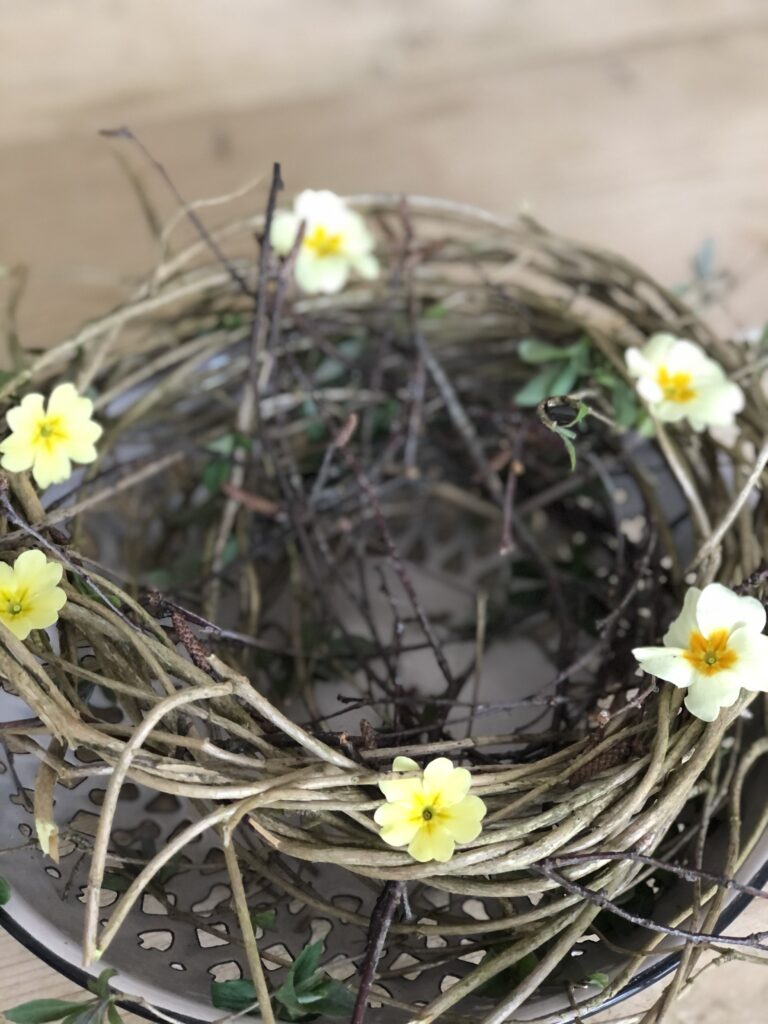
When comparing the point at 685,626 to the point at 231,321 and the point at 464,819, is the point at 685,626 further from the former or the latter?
the point at 231,321

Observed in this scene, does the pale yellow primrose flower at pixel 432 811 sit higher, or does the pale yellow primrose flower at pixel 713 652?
the pale yellow primrose flower at pixel 713 652

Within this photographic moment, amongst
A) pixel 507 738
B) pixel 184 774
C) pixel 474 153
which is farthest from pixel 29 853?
pixel 474 153

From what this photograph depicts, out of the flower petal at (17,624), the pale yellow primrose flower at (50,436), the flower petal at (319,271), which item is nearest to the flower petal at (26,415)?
the pale yellow primrose flower at (50,436)

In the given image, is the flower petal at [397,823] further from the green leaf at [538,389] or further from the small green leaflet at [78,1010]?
the green leaf at [538,389]

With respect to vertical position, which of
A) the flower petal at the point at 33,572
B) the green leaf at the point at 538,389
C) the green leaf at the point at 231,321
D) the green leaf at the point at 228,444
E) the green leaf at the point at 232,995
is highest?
the green leaf at the point at 231,321

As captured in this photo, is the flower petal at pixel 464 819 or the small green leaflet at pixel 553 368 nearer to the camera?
the flower petal at pixel 464 819

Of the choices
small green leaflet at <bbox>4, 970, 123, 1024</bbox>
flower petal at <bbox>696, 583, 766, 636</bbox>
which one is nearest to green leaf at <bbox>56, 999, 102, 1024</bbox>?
small green leaflet at <bbox>4, 970, 123, 1024</bbox>
